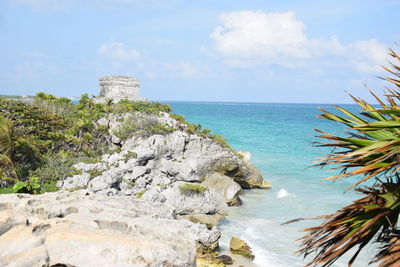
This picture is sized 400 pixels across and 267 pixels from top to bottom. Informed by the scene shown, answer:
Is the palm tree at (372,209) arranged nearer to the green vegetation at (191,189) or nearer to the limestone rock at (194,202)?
the limestone rock at (194,202)

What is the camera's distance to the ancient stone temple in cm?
3712

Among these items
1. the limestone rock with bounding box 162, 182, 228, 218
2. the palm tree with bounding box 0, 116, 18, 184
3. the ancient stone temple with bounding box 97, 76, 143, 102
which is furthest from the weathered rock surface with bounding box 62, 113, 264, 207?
the ancient stone temple with bounding box 97, 76, 143, 102

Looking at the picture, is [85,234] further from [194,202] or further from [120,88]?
[120,88]

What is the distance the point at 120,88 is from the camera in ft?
122

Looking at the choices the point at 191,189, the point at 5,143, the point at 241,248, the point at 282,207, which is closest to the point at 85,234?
the point at 241,248

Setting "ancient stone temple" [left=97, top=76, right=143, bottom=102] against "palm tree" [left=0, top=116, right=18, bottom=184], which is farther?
"ancient stone temple" [left=97, top=76, right=143, bottom=102]

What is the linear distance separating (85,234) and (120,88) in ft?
111

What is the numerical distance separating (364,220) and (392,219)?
10.3 inches

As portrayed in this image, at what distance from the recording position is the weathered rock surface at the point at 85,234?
4.40 metres

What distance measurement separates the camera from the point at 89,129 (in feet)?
88.2

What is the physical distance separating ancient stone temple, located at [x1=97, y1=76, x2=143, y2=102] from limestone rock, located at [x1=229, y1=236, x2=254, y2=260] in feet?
81.6

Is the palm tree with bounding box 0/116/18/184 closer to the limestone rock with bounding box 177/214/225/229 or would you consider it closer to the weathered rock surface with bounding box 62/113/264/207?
the weathered rock surface with bounding box 62/113/264/207

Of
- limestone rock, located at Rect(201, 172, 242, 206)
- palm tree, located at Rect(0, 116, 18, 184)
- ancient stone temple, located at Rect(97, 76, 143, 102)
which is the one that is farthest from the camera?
ancient stone temple, located at Rect(97, 76, 143, 102)

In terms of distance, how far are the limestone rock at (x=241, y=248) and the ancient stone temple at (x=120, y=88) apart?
979 inches
